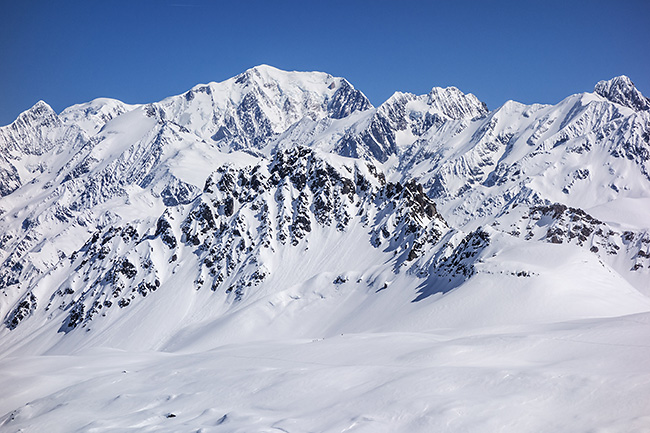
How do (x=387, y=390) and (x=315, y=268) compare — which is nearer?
(x=387, y=390)

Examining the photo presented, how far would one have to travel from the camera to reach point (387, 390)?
2625 cm

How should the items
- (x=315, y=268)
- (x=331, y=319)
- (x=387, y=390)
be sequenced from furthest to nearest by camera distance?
(x=315, y=268), (x=331, y=319), (x=387, y=390)

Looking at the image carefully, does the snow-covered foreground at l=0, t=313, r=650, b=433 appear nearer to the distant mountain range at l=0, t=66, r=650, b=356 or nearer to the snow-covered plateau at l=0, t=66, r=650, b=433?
the snow-covered plateau at l=0, t=66, r=650, b=433

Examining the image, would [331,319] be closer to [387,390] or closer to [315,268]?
[315,268]

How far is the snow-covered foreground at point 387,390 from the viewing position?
71.0 ft

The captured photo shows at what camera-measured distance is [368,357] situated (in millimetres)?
37875

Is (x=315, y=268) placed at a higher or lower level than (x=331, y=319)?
higher

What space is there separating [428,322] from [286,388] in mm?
49785

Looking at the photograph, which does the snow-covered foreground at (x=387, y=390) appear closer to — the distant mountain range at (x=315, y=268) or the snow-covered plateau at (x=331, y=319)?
the snow-covered plateau at (x=331, y=319)

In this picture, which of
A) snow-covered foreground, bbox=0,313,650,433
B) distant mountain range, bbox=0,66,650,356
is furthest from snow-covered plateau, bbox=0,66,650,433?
distant mountain range, bbox=0,66,650,356

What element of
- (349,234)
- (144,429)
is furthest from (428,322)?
(349,234)

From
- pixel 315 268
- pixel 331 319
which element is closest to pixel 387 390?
pixel 331 319

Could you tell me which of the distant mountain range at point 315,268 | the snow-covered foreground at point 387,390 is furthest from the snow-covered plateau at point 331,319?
the distant mountain range at point 315,268

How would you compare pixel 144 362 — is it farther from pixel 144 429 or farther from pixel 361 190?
pixel 361 190
